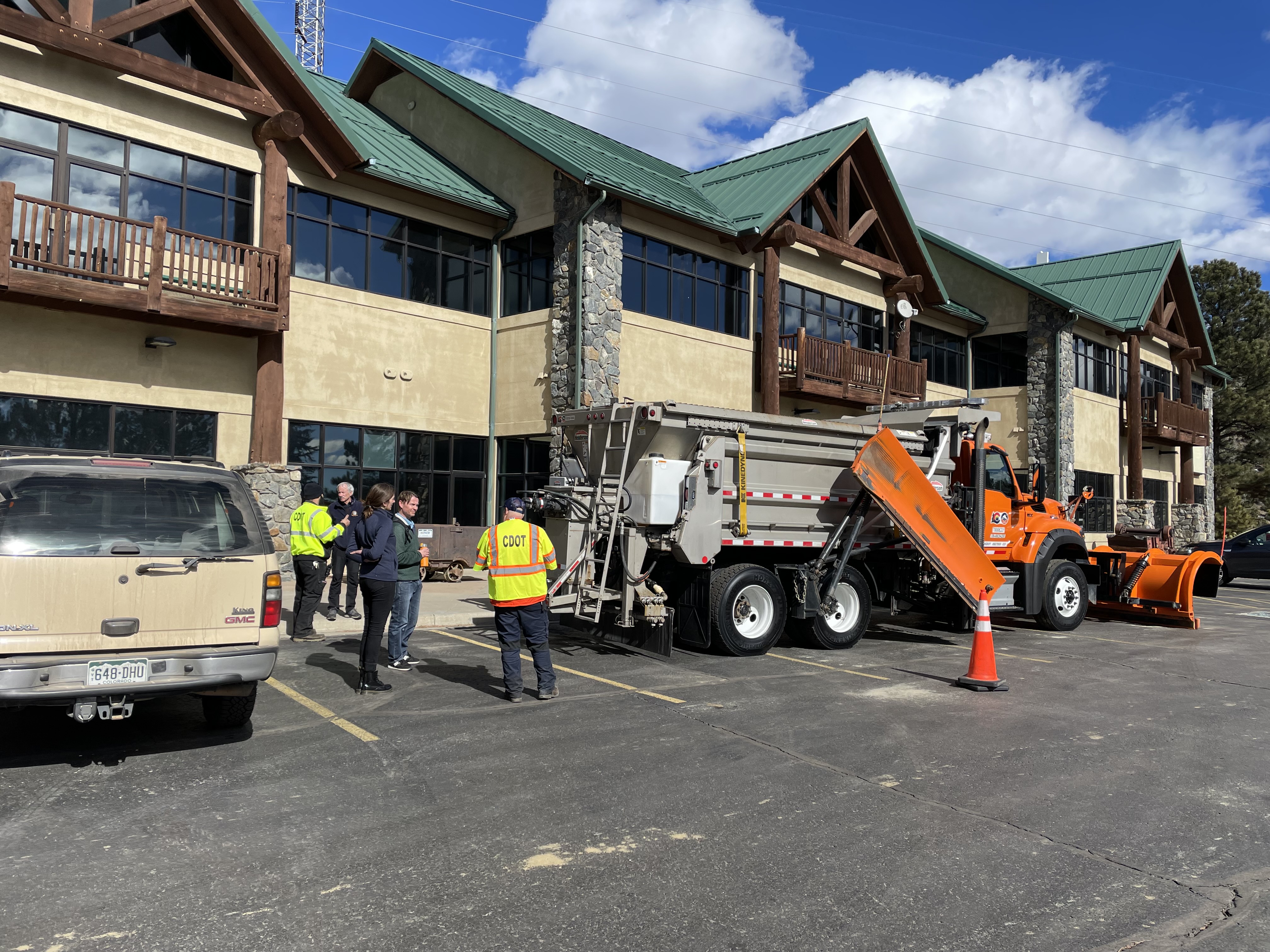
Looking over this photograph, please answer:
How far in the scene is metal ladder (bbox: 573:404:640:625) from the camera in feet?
33.6

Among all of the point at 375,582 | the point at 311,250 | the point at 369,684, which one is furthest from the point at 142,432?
the point at 369,684

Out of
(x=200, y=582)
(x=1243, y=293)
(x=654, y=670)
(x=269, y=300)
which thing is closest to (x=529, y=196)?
(x=269, y=300)

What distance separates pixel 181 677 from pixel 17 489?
1.52 metres

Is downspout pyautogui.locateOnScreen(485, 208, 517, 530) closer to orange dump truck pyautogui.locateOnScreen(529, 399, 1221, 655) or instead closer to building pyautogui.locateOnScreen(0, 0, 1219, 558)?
building pyautogui.locateOnScreen(0, 0, 1219, 558)

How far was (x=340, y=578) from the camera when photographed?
42.1 ft

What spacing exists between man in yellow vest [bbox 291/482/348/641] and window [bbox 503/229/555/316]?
32.0ft

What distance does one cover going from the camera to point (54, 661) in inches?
217

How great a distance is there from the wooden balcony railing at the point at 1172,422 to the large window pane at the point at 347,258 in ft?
94.2

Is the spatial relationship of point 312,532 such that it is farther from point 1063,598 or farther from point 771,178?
point 771,178

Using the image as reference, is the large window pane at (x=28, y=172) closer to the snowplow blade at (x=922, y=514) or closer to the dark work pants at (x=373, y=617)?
the dark work pants at (x=373, y=617)

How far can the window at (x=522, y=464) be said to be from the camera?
64.3 ft

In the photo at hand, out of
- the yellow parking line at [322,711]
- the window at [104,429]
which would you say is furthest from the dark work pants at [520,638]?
the window at [104,429]

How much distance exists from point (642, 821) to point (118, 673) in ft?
10.8

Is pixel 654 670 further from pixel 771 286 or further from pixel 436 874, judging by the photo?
pixel 771 286
